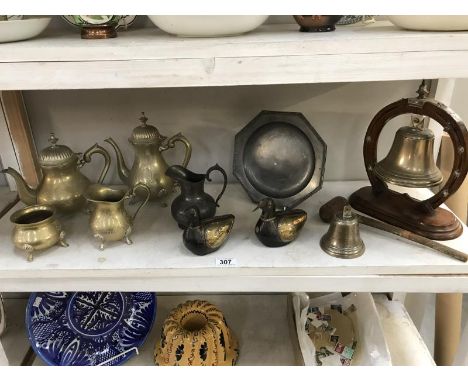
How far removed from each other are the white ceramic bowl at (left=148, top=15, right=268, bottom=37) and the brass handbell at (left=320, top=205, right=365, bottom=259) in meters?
0.37

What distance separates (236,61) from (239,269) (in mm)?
365

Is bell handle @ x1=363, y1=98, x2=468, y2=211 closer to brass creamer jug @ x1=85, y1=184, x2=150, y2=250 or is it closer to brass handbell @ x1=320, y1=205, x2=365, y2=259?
brass handbell @ x1=320, y1=205, x2=365, y2=259

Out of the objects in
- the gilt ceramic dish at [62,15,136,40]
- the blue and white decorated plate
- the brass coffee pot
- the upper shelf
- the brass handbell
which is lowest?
the blue and white decorated plate

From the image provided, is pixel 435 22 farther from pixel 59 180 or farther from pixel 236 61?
pixel 59 180

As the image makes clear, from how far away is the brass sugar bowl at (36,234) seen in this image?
2.47ft

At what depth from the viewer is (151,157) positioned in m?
0.88

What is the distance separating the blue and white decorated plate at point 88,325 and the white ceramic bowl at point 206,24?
2.28 ft

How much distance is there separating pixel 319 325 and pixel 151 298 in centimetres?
45

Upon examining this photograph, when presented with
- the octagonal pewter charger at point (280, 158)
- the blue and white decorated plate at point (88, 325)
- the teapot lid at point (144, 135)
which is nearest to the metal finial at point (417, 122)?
the octagonal pewter charger at point (280, 158)

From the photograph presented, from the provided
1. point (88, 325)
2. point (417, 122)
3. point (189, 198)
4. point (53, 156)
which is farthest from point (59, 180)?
point (417, 122)

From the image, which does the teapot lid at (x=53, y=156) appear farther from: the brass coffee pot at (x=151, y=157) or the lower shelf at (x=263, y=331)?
the lower shelf at (x=263, y=331)

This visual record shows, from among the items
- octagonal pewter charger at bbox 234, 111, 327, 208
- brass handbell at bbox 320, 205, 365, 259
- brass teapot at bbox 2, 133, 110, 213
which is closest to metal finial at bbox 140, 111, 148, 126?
brass teapot at bbox 2, 133, 110, 213

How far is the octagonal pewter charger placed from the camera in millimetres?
855
